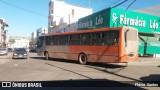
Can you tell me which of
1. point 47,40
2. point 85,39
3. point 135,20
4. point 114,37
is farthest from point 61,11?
point 114,37

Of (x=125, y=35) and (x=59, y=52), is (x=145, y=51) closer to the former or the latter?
(x=59, y=52)

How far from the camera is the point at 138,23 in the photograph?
33500mm

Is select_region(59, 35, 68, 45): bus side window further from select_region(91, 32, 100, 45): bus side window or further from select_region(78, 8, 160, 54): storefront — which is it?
select_region(78, 8, 160, 54): storefront

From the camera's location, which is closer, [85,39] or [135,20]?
[85,39]

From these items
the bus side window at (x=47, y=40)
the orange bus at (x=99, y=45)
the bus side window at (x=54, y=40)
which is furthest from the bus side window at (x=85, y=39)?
the bus side window at (x=47, y=40)

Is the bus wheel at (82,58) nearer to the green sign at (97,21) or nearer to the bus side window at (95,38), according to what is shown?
the bus side window at (95,38)

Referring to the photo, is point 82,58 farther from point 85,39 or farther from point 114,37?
point 114,37

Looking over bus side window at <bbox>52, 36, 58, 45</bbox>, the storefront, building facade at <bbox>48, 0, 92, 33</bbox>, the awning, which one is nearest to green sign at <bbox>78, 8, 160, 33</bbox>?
the storefront

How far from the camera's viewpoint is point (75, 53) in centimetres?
2392

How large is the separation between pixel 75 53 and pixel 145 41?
1336cm

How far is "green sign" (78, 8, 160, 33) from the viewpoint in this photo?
30.9 meters

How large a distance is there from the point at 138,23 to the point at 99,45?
1415cm

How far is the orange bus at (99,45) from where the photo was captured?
62.5 ft

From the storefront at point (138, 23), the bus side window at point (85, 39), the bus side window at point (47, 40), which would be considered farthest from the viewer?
the storefront at point (138, 23)
